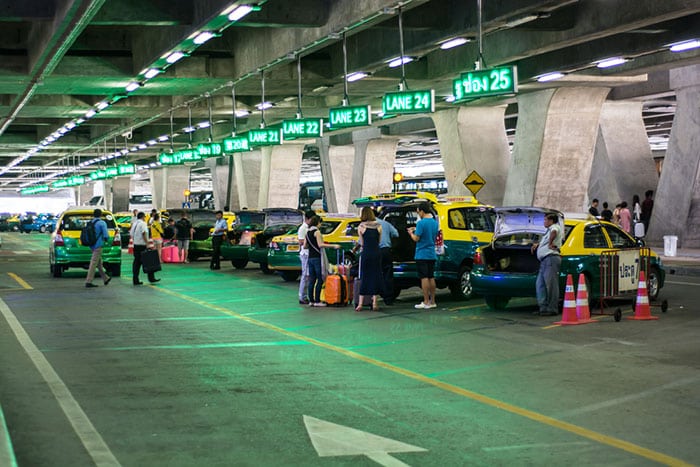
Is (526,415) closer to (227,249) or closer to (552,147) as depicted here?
(227,249)

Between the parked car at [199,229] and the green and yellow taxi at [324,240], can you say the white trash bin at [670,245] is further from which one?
the parked car at [199,229]

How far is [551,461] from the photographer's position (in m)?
7.33

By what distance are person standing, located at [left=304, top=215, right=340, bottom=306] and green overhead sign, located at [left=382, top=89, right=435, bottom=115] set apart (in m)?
6.12

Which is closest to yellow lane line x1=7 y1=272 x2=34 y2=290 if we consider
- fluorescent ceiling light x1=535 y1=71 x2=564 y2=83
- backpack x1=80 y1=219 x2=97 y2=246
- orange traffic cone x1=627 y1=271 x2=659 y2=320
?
backpack x1=80 y1=219 x2=97 y2=246

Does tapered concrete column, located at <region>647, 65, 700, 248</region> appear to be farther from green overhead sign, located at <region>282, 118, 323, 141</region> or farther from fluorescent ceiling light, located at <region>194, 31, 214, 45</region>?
fluorescent ceiling light, located at <region>194, 31, 214, 45</region>

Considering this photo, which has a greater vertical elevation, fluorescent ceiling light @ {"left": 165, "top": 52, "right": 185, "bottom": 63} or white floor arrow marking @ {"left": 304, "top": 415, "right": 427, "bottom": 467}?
fluorescent ceiling light @ {"left": 165, "top": 52, "right": 185, "bottom": 63}

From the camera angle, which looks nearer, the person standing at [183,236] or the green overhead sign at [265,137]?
the green overhead sign at [265,137]

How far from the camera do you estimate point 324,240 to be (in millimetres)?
23438

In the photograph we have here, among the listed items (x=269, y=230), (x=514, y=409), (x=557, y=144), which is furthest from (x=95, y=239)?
(x=514, y=409)

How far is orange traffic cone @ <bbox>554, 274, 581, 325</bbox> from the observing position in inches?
619

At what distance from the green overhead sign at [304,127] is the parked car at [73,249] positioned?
5.78 metres

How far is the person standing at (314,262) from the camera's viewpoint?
61.6ft

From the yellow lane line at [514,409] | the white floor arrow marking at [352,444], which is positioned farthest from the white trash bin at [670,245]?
the white floor arrow marking at [352,444]

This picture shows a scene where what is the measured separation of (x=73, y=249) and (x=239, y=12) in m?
11.1
